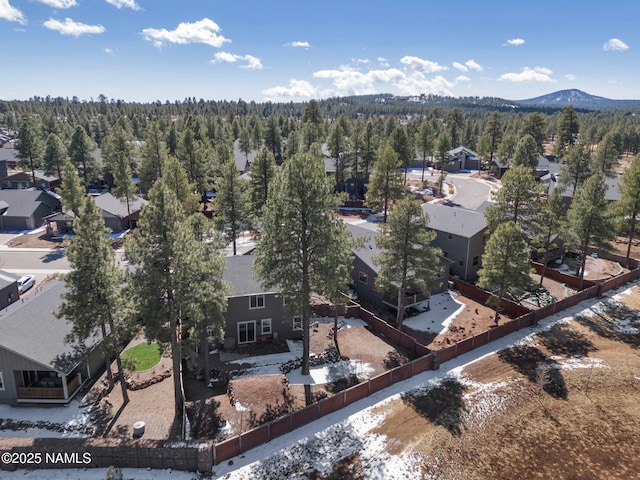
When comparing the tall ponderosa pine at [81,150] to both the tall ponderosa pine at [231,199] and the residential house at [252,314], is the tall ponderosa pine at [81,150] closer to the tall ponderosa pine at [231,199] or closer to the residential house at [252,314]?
the tall ponderosa pine at [231,199]

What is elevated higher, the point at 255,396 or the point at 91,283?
the point at 91,283

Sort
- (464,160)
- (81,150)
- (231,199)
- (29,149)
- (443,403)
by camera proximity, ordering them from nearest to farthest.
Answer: (443,403) → (231,199) → (81,150) → (29,149) → (464,160)

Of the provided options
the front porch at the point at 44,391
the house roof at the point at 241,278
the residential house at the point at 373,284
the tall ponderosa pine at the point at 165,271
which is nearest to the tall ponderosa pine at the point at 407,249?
the residential house at the point at 373,284

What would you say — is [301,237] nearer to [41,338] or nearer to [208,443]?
[208,443]

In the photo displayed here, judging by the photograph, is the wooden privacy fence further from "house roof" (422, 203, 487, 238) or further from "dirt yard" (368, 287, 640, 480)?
"house roof" (422, 203, 487, 238)

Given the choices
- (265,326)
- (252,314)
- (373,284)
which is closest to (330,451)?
(265,326)

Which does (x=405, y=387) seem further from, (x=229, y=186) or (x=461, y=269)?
(x=229, y=186)
